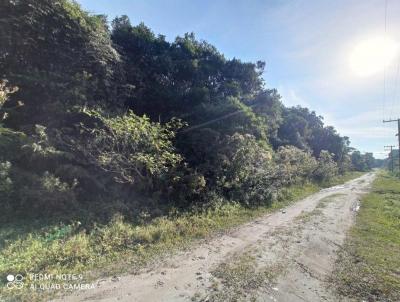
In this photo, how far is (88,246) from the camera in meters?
6.98

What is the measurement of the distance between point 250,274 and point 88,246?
14.3 ft

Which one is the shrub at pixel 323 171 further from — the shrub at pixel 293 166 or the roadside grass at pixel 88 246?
the roadside grass at pixel 88 246

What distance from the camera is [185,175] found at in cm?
1218

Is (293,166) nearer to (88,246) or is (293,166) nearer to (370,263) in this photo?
(370,263)

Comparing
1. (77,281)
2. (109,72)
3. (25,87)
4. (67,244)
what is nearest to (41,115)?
(25,87)

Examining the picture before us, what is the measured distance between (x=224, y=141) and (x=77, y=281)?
1015 cm

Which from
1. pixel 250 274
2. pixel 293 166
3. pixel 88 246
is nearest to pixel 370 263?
pixel 250 274

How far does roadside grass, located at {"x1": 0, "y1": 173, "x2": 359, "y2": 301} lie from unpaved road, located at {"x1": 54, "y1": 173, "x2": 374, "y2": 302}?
0.59 m

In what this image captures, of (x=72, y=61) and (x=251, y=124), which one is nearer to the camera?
(x=72, y=61)

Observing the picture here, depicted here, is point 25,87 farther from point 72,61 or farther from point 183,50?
point 183,50

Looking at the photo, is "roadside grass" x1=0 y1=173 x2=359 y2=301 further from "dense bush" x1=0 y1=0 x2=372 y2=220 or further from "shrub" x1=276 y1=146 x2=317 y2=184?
"shrub" x1=276 y1=146 x2=317 y2=184

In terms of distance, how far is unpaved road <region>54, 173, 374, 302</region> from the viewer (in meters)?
4.99

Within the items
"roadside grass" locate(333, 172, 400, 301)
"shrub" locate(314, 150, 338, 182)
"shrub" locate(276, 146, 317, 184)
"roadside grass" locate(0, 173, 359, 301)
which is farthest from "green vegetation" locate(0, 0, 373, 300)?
"shrub" locate(314, 150, 338, 182)

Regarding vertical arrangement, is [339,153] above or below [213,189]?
above
